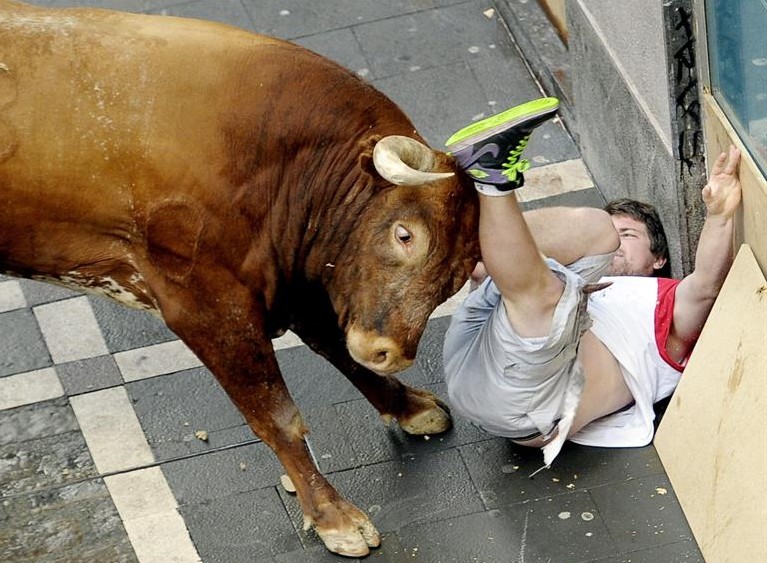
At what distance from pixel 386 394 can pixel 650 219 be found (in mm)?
1220

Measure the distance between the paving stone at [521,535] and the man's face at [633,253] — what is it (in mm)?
936

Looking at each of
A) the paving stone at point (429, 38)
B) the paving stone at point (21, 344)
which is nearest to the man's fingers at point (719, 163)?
the paving stone at point (21, 344)

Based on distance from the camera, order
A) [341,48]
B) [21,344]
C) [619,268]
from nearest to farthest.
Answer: [619,268] < [21,344] < [341,48]

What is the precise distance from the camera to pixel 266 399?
4.55 meters

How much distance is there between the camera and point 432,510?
473 cm

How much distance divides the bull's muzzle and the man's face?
48.6 inches

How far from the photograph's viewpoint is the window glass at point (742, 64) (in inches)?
170

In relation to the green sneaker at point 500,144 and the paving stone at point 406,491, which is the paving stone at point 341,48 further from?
the green sneaker at point 500,144

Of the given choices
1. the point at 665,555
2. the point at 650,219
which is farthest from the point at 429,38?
the point at 665,555

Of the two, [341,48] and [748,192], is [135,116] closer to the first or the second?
[748,192]

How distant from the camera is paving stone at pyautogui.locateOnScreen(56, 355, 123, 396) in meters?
5.45

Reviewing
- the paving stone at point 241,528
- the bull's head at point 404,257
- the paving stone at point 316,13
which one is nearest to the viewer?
the bull's head at point 404,257

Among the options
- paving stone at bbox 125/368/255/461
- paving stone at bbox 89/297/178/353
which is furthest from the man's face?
paving stone at bbox 89/297/178/353

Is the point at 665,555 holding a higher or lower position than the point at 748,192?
lower
